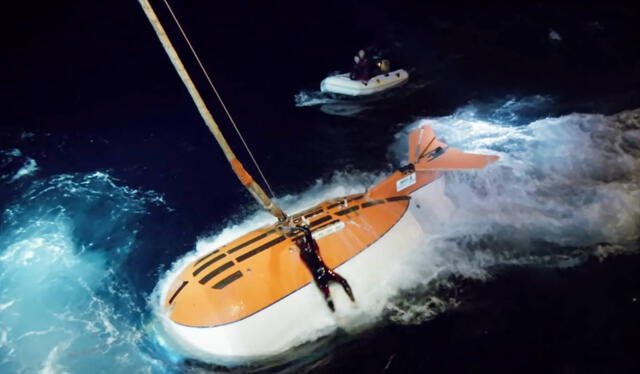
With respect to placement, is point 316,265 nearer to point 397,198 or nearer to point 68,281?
point 397,198

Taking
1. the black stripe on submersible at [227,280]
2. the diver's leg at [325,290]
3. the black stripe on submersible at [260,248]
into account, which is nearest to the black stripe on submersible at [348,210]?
the black stripe on submersible at [260,248]

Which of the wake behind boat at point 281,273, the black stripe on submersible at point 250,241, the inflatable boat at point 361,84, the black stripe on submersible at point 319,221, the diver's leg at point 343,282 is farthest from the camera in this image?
the inflatable boat at point 361,84

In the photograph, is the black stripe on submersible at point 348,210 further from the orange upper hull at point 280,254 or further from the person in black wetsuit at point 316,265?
the person in black wetsuit at point 316,265

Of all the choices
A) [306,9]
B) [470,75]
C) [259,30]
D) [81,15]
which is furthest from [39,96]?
[470,75]

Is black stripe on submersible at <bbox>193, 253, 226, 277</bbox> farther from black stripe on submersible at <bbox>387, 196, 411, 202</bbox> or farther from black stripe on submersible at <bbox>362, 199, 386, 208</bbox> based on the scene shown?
black stripe on submersible at <bbox>387, 196, 411, 202</bbox>

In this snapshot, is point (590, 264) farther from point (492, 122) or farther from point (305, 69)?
point (305, 69)

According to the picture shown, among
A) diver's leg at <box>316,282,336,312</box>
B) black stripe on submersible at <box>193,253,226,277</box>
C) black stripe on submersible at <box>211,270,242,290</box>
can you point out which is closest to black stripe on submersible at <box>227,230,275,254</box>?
black stripe on submersible at <box>193,253,226,277</box>
